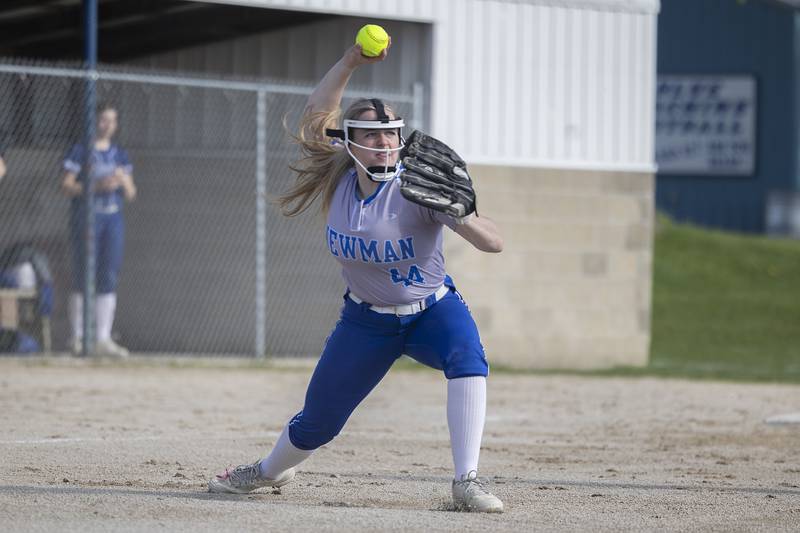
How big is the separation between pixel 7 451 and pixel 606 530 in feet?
12.3

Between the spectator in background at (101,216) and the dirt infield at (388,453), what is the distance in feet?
1.62

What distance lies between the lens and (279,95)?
52.7 feet

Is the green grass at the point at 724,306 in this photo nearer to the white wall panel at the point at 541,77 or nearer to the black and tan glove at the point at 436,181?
the white wall panel at the point at 541,77

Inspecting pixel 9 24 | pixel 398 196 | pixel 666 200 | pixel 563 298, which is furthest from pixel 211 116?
pixel 666 200

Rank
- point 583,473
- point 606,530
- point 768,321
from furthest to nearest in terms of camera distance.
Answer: point 768,321, point 583,473, point 606,530

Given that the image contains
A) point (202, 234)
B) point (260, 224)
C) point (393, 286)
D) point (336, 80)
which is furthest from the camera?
point (202, 234)

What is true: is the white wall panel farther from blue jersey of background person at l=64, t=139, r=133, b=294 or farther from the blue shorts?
the blue shorts

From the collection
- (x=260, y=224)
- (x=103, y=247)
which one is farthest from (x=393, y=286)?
(x=260, y=224)

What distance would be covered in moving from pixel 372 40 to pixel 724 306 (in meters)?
15.7

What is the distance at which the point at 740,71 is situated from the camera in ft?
103

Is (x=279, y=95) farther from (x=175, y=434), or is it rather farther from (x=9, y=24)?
(x=175, y=434)

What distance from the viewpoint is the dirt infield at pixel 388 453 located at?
234 inches

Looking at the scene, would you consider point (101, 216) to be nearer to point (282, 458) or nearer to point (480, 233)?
point (282, 458)

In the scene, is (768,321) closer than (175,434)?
No
